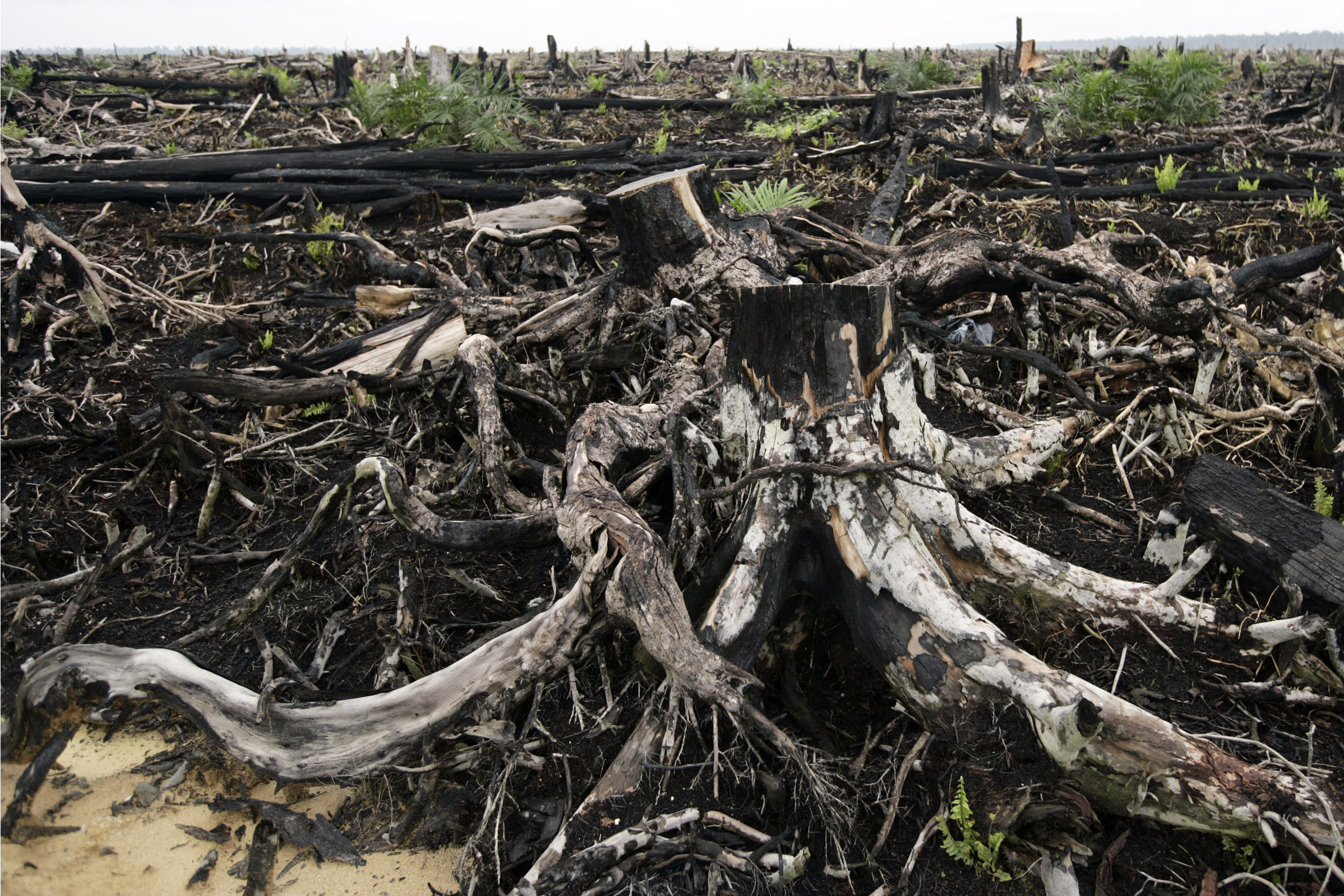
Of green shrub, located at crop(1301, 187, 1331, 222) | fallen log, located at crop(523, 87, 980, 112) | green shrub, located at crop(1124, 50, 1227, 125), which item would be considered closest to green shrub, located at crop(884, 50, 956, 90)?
fallen log, located at crop(523, 87, 980, 112)

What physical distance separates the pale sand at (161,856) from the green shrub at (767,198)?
5535mm

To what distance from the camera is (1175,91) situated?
34.6ft

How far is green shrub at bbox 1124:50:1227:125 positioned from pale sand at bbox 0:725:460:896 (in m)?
12.1

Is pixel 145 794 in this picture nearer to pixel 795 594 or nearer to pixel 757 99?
pixel 795 594

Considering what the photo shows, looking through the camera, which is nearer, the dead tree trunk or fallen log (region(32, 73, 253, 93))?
the dead tree trunk

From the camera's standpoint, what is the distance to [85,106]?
11.5 m

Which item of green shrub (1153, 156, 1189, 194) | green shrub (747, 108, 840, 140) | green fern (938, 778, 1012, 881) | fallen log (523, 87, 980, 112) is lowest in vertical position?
green fern (938, 778, 1012, 881)

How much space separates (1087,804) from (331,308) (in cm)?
584

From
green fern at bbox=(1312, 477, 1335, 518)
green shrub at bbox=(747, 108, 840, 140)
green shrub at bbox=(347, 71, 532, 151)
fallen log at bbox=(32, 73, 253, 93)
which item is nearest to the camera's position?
green fern at bbox=(1312, 477, 1335, 518)

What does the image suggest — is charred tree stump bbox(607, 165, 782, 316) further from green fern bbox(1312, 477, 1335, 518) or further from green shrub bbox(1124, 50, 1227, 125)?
A: green shrub bbox(1124, 50, 1227, 125)

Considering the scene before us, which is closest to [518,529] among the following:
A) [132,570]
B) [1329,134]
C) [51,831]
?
[51,831]

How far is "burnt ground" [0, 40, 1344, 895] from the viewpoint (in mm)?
2377

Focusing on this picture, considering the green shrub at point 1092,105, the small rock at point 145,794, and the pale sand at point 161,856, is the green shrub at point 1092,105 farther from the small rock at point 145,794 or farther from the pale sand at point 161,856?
the small rock at point 145,794

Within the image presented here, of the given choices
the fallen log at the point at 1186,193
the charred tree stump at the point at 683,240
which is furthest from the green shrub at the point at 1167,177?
the charred tree stump at the point at 683,240
